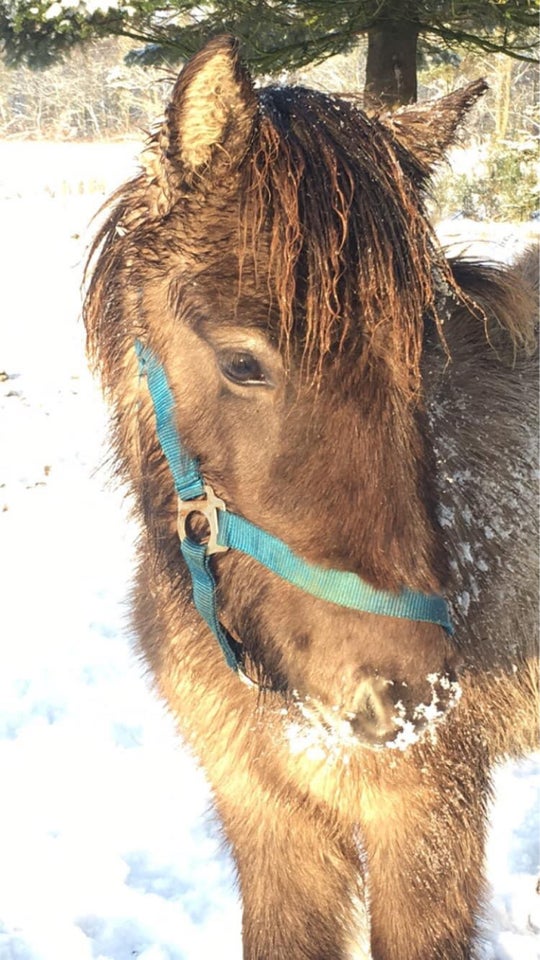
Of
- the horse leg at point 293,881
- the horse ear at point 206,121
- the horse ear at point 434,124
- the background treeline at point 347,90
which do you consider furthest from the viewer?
the background treeline at point 347,90

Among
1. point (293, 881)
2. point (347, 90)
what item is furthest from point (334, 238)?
point (293, 881)

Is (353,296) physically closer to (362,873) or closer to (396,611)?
(396,611)

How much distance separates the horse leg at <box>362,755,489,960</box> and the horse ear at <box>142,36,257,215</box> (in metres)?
1.35

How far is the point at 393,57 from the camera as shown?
8.06 meters

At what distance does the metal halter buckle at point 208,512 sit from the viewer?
1.56 meters

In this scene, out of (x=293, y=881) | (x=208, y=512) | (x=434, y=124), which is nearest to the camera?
(x=208, y=512)

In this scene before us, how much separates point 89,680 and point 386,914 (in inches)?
84.2

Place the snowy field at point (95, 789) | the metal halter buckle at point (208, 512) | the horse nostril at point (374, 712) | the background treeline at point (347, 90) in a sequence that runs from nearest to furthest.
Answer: the horse nostril at point (374, 712) → the metal halter buckle at point (208, 512) → the snowy field at point (95, 789) → the background treeline at point (347, 90)

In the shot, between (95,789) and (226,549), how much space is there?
2.09 m

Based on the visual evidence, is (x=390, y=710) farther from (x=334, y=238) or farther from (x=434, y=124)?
(x=434, y=124)

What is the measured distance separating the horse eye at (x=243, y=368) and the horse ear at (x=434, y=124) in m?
0.69

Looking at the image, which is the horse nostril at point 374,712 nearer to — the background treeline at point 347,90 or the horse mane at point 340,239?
the horse mane at point 340,239

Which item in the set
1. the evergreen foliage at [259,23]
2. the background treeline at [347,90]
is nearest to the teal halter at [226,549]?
the background treeline at [347,90]

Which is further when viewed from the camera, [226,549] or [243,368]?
[226,549]
